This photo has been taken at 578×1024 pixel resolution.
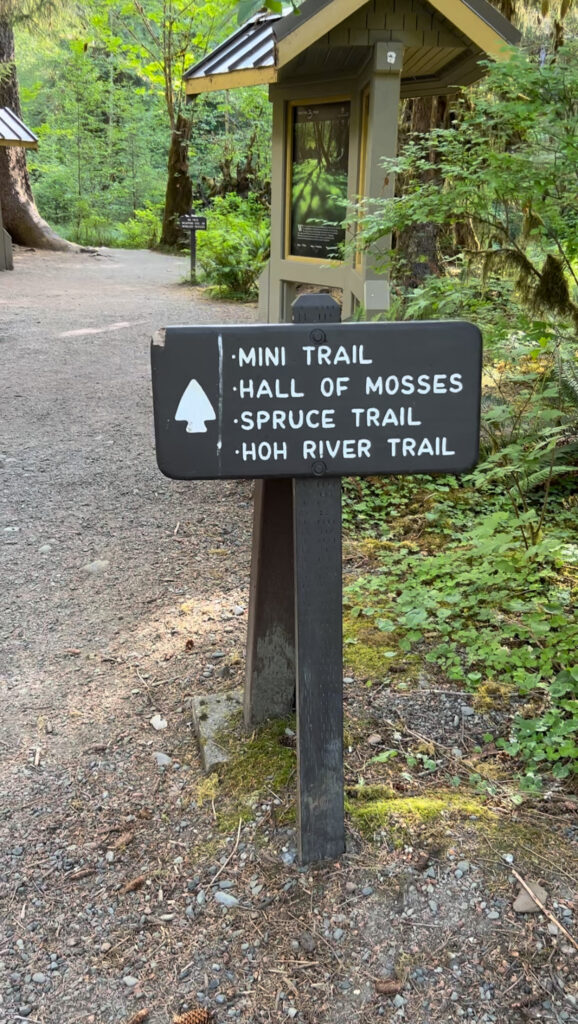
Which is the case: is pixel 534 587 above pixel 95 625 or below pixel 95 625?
above

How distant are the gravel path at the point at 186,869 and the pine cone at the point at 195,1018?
0.09ft

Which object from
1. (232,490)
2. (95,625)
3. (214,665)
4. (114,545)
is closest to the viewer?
(214,665)

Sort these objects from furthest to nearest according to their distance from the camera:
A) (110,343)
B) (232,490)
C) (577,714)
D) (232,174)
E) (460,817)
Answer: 1. (232,174)
2. (110,343)
3. (232,490)
4. (577,714)
5. (460,817)

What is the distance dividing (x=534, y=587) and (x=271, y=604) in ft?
4.13

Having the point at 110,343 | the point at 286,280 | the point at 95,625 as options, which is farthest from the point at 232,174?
the point at 95,625

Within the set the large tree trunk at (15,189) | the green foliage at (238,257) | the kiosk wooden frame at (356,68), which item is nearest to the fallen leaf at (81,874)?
the kiosk wooden frame at (356,68)

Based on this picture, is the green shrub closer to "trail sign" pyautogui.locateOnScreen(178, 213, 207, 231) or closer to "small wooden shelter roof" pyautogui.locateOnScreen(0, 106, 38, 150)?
"trail sign" pyautogui.locateOnScreen(178, 213, 207, 231)

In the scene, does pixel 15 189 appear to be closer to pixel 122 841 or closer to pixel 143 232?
pixel 143 232

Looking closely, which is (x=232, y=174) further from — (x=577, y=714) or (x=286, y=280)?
(x=577, y=714)

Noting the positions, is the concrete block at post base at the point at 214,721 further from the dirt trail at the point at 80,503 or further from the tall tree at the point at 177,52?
the tall tree at the point at 177,52

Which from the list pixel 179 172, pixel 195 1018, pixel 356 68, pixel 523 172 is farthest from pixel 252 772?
pixel 179 172

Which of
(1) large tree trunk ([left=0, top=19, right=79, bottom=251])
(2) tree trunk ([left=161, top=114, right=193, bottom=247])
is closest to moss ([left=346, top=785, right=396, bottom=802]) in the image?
(1) large tree trunk ([left=0, top=19, right=79, bottom=251])

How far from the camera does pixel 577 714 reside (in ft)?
8.25

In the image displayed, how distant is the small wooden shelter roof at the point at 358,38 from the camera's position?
5691mm
